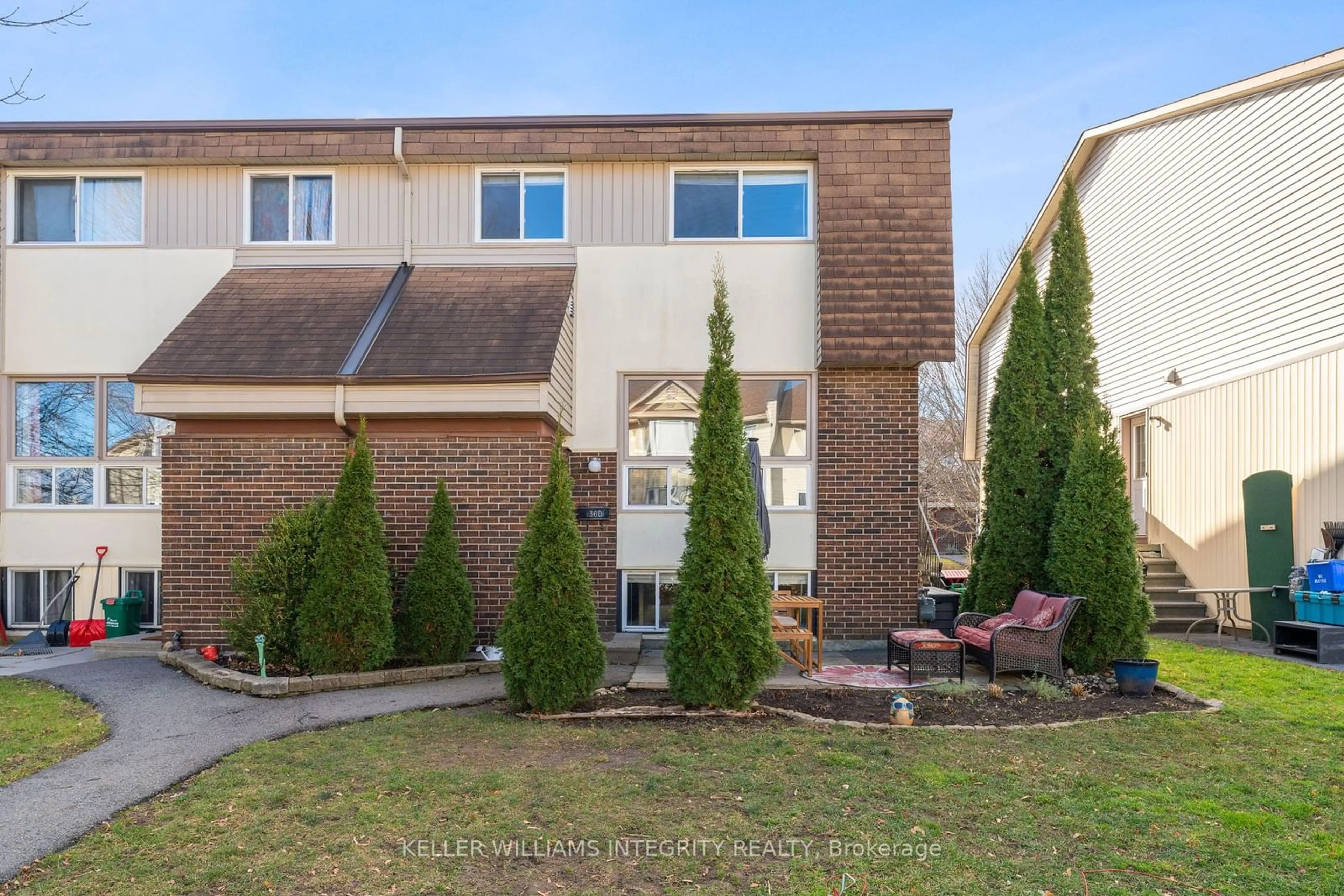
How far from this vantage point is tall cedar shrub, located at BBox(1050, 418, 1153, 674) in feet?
25.7

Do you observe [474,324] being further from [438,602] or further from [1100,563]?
[1100,563]

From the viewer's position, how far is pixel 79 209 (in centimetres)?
1073

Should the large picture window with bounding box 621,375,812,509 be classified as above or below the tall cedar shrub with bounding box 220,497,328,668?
above

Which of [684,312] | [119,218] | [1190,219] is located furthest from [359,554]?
[1190,219]

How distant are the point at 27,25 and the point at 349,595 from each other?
4.70 metres

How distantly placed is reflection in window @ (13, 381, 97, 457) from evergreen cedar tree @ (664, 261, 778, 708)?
827 cm

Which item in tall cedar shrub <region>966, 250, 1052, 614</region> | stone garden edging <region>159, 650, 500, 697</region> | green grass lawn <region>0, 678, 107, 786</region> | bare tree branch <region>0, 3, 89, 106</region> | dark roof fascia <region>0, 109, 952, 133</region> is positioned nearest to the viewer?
bare tree branch <region>0, 3, 89, 106</region>

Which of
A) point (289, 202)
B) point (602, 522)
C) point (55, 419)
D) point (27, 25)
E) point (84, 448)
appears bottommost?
point (602, 522)

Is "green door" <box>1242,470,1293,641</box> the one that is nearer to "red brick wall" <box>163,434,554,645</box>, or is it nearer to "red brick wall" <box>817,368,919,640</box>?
"red brick wall" <box>817,368,919,640</box>

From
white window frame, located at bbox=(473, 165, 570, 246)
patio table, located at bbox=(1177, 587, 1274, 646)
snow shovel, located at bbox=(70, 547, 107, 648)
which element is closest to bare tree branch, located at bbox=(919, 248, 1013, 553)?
patio table, located at bbox=(1177, 587, 1274, 646)

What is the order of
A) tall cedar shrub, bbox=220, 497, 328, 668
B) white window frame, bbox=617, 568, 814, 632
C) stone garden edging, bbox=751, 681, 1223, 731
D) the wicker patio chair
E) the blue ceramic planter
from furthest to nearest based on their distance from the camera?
white window frame, bbox=617, 568, 814, 632
tall cedar shrub, bbox=220, 497, 328, 668
the wicker patio chair
the blue ceramic planter
stone garden edging, bbox=751, 681, 1223, 731

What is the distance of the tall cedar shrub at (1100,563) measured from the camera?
782 cm

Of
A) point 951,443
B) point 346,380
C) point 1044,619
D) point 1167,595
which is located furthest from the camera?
point 951,443

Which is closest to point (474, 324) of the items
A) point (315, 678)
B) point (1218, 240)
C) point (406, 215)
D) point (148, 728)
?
point (406, 215)
